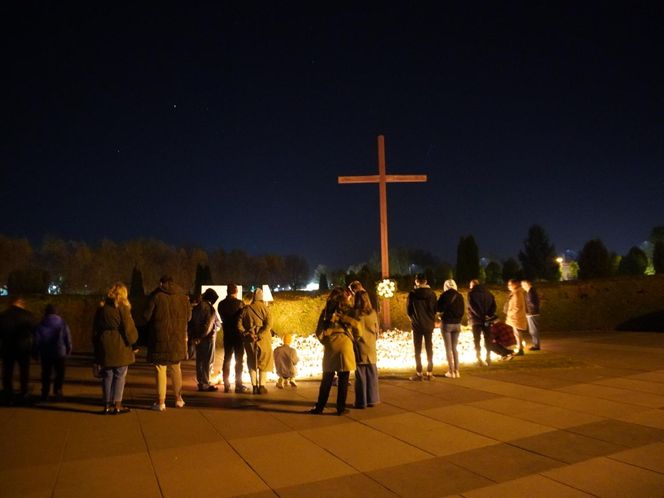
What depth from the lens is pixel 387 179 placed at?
1605 cm

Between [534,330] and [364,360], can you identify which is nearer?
[364,360]

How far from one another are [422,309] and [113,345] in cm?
500

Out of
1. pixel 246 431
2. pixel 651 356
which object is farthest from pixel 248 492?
pixel 651 356

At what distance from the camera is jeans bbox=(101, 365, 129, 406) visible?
8.10m

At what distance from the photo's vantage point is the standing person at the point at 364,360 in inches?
323

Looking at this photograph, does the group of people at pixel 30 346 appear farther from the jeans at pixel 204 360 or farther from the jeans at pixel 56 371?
the jeans at pixel 204 360

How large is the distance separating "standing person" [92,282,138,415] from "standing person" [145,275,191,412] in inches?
Result: 12.4

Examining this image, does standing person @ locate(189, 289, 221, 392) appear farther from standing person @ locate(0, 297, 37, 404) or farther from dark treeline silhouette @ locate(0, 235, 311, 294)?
dark treeline silhouette @ locate(0, 235, 311, 294)

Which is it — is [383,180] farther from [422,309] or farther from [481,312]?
[422,309]

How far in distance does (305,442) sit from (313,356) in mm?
6560

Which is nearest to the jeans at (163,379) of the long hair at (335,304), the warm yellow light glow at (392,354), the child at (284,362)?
the child at (284,362)

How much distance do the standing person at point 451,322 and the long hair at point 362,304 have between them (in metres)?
2.36

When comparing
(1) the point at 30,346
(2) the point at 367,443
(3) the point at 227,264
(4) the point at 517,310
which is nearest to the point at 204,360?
(1) the point at 30,346

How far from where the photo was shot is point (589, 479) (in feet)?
16.7
